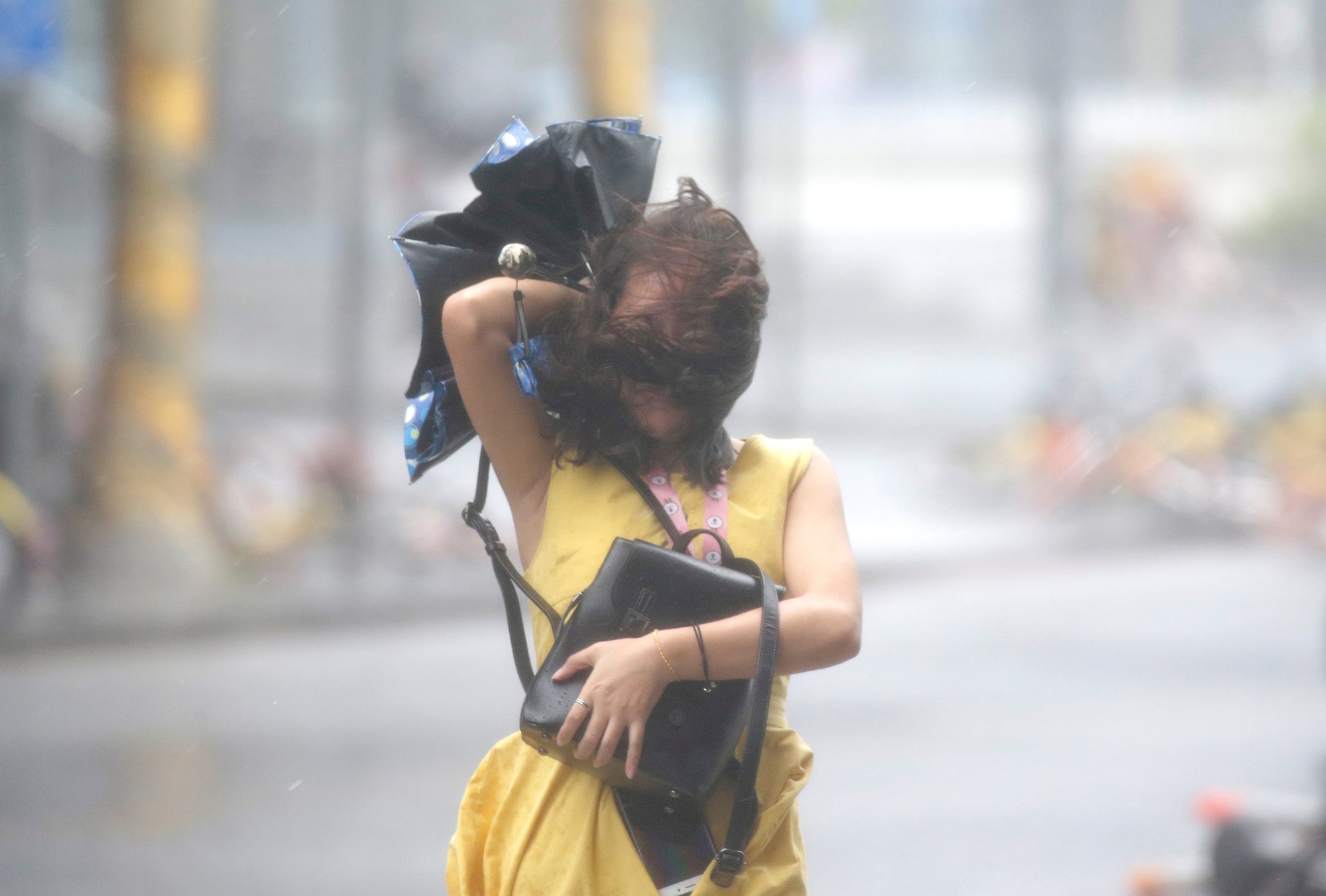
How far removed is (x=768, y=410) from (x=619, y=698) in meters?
10.7

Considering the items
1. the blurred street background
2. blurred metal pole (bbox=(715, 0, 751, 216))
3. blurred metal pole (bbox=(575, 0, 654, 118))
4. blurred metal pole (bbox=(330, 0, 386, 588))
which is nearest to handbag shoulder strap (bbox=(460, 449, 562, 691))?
the blurred street background

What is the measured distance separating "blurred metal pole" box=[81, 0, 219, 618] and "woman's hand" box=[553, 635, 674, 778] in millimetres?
7606

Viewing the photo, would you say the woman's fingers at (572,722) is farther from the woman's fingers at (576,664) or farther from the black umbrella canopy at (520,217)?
the black umbrella canopy at (520,217)

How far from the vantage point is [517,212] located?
5.54 ft

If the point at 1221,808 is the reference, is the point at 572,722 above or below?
above

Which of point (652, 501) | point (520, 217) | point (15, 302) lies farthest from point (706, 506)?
point (15, 302)

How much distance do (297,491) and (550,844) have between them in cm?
864

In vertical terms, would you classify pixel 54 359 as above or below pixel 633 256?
below

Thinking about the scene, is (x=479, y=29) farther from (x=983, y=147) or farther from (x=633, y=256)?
(x=633, y=256)

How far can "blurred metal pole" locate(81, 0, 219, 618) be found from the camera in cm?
855

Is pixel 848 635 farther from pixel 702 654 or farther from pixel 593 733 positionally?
pixel 593 733

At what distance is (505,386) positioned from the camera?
5.33 ft

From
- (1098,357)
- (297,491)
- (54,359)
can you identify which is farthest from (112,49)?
(1098,357)

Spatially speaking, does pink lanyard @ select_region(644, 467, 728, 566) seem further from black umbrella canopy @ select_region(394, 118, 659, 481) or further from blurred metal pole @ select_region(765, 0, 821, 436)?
blurred metal pole @ select_region(765, 0, 821, 436)
